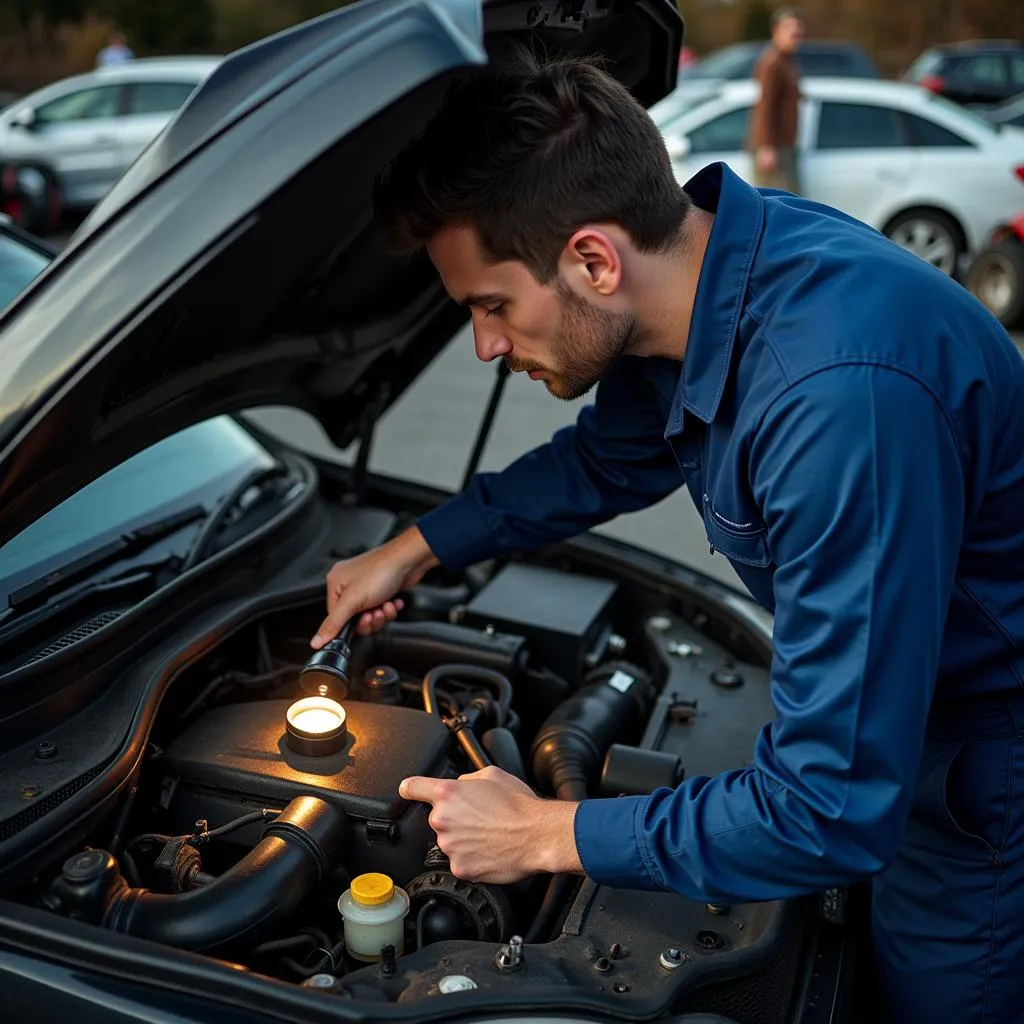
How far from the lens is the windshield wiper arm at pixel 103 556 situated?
1.97 metres

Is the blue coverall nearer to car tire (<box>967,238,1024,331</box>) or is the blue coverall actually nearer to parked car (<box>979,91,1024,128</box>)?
car tire (<box>967,238,1024,331</box>)

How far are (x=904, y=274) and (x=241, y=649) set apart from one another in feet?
4.54

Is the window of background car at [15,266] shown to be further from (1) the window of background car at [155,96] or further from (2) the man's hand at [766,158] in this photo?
(1) the window of background car at [155,96]

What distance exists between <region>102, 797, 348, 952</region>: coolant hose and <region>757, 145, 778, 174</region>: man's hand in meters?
6.93

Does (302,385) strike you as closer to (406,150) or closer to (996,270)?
(406,150)

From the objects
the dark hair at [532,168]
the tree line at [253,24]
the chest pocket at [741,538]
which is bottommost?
the tree line at [253,24]

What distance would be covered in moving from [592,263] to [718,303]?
192mm

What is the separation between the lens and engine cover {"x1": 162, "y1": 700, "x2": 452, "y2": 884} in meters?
1.79

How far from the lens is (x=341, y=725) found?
1.87 meters

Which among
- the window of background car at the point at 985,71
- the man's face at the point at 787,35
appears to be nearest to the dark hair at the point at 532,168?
the man's face at the point at 787,35

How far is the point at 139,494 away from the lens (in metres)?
2.33

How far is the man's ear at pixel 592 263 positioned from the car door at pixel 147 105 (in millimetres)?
9863

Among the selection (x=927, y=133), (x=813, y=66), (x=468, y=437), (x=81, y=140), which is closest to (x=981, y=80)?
(x=813, y=66)

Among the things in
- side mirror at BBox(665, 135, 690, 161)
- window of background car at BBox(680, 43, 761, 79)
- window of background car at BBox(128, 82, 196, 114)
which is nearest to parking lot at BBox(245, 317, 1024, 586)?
side mirror at BBox(665, 135, 690, 161)
